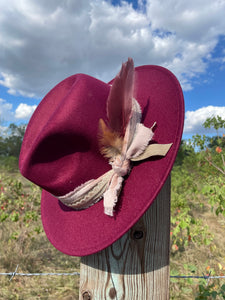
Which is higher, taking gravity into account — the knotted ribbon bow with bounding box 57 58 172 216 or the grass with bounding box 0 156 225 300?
the knotted ribbon bow with bounding box 57 58 172 216

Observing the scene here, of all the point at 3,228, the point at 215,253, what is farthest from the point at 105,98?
the point at 3,228

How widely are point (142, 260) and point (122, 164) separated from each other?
17.0 inches

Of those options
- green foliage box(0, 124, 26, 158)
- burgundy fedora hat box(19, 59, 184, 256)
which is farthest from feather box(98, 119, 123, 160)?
green foliage box(0, 124, 26, 158)

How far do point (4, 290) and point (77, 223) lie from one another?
266cm

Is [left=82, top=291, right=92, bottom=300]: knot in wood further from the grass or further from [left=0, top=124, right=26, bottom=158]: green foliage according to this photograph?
[left=0, top=124, right=26, bottom=158]: green foliage

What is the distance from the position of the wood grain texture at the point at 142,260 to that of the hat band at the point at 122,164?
221mm

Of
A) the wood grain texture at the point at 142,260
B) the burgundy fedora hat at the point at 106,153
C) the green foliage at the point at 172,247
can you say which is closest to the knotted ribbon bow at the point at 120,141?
the burgundy fedora hat at the point at 106,153

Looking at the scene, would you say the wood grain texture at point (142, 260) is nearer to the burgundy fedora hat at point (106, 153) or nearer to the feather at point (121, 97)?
the burgundy fedora hat at point (106, 153)

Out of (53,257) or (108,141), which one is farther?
Result: (53,257)

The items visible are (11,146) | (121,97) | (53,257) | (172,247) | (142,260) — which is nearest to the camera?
(121,97)

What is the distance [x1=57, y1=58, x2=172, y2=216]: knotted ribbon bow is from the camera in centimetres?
89

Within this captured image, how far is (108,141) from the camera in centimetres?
90

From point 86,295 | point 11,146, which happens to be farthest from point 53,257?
point 11,146

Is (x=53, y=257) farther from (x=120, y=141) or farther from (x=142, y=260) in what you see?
(x=120, y=141)
